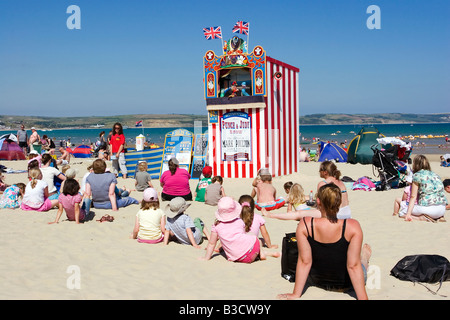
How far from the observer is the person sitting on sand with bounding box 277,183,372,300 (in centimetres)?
361

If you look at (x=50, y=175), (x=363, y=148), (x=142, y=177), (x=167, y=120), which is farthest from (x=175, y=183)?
(x=167, y=120)

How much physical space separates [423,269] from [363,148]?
1392 centimetres

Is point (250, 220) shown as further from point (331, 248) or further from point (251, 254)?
point (331, 248)

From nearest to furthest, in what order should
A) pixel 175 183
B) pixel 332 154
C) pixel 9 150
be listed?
pixel 175 183 < pixel 9 150 < pixel 332 154

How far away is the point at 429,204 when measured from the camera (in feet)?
22.0

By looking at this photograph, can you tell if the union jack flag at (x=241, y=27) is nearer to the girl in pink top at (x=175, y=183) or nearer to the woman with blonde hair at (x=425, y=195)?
the girl in pink top at (x=175, y=183)

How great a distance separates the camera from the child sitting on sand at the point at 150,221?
577 cm

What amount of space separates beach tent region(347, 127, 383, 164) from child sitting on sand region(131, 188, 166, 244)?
13.2 meters

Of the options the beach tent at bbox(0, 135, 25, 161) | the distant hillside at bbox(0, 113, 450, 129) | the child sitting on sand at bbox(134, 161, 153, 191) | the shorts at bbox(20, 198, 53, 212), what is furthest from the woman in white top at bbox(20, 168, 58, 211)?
the distant hillside at bbox(0, 113, 450, 129)

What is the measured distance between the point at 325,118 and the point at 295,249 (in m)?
154

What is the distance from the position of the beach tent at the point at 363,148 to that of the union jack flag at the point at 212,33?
27.8ft

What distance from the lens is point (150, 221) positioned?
5.78m

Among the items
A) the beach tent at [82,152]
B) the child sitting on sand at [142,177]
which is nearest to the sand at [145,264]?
the child sitting on sand at [142,177]
